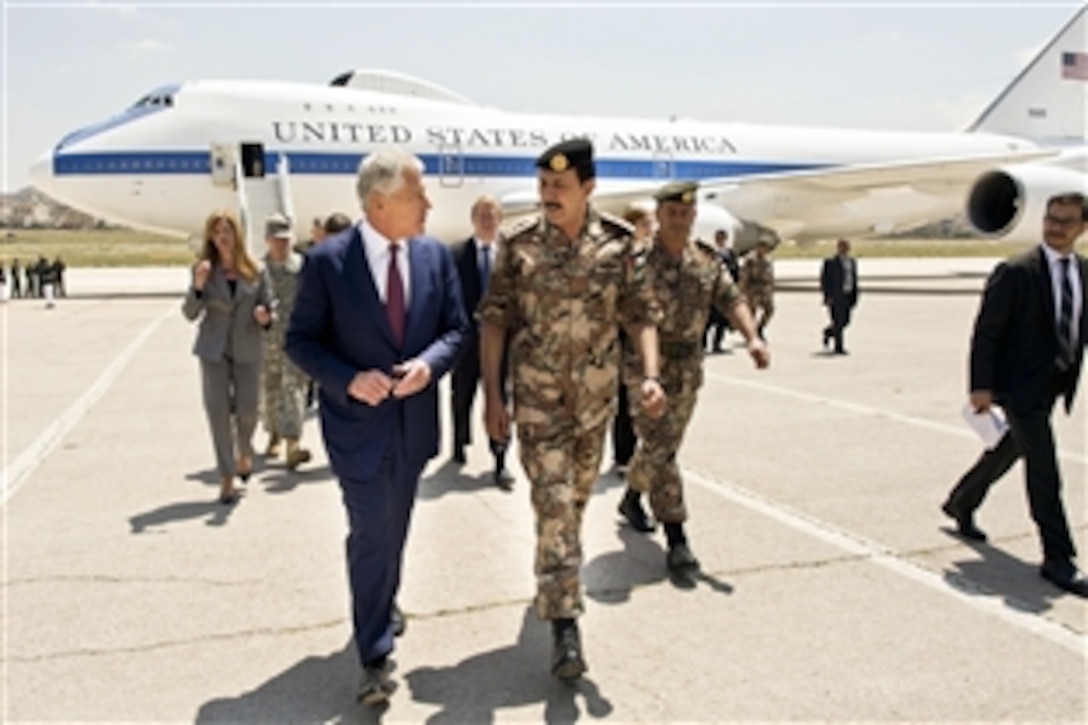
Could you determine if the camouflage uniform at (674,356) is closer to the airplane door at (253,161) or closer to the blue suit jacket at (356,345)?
the blue suit jacket at (356,345)

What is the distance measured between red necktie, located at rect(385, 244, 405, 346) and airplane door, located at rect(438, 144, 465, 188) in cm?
1741

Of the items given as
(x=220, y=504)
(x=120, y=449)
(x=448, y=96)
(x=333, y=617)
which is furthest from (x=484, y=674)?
(x=448, y=96)

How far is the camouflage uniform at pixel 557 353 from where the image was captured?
3.32 m

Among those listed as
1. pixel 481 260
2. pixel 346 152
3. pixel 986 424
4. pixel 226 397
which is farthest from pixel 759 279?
pixel 346 152

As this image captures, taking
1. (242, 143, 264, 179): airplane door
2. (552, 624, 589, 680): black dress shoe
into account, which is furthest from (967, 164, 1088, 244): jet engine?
(552, 624, 589, 680): black dress shoe

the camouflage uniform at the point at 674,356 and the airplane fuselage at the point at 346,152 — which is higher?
the airplane fuselage at the point at 346,152

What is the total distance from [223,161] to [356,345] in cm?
1674

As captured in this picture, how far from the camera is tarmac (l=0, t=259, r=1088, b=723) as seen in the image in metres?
3.09

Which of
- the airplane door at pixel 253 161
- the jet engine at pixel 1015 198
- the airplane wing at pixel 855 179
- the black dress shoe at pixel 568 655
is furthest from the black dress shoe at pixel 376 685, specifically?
the airplane wing at pixel 855 179

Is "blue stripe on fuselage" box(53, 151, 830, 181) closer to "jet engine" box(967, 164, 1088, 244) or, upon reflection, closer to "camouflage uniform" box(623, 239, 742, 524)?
"jet engine" box(967, 164, 1088, 244)

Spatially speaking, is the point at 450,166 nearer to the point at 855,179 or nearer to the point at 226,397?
the point at 855,179

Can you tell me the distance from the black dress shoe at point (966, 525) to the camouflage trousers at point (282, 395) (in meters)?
4.23

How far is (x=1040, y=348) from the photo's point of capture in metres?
4.16

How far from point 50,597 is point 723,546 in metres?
3.20
